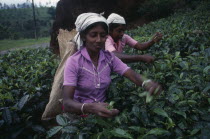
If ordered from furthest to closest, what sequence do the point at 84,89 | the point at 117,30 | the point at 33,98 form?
the point at 117,30 < the point at 33,98 < the point at 84,89

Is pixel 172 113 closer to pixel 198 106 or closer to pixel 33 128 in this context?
pixel 198 106

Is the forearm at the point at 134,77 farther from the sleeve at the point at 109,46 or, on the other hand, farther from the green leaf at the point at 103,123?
the sleeve at the point at 109,46

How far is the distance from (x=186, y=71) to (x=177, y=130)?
3.05 feet

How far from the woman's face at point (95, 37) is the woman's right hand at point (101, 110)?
0.68 meters

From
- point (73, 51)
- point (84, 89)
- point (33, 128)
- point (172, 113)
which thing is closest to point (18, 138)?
point (33, 128)

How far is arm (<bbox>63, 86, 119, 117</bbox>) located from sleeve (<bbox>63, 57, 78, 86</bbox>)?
5 cm

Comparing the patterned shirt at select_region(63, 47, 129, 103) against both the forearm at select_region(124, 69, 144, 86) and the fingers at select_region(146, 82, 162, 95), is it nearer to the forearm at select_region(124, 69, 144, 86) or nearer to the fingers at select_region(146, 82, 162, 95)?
the forearm at select_region(124, 69, 144, 86)

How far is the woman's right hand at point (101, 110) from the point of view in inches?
52.8

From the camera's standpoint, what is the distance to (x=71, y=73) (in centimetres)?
178

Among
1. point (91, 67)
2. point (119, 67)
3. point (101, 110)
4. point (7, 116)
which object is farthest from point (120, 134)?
point (7, 116)

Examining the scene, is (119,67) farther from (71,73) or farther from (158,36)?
(158,36)

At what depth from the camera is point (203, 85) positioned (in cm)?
160

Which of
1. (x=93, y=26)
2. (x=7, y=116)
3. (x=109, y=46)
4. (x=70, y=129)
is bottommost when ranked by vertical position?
(x=7, y=116)

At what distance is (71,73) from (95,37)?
437 mm
